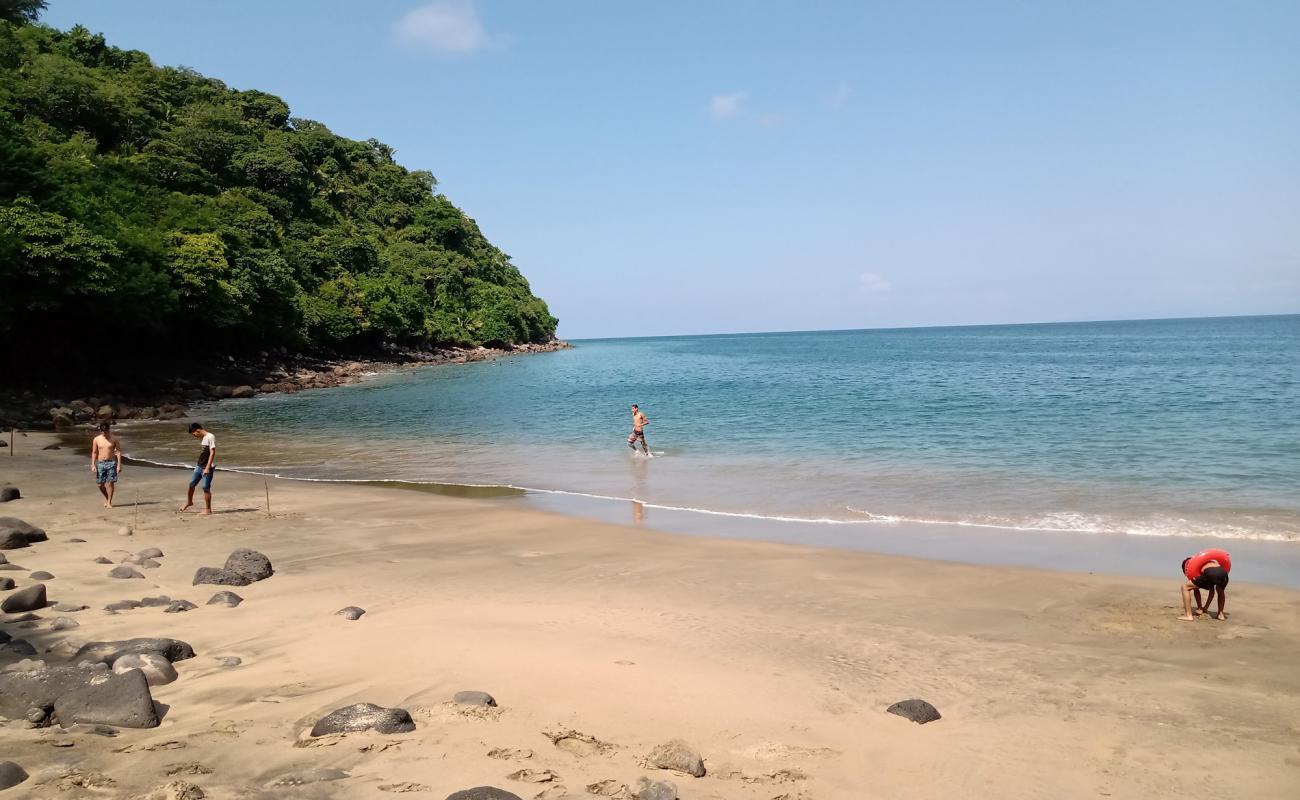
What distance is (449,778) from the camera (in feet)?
15.9

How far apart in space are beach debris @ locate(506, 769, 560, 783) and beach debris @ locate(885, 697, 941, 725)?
2963 millimetres

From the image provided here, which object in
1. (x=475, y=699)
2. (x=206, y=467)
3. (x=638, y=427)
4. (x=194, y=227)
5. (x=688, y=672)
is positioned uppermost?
(x=194, y=227)

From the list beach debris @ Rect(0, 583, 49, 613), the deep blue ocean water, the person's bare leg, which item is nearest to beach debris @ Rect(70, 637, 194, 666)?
beach debris @ Rect(0, 583, 49, 613)

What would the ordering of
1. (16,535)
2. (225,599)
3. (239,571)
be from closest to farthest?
(225,599), (239,571), (16,535)

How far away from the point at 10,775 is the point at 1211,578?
1079 cm

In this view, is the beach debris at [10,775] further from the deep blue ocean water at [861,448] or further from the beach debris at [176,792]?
the deep blue ocean water at [861,448]

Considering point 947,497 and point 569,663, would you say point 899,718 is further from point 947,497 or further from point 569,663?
point 947,497

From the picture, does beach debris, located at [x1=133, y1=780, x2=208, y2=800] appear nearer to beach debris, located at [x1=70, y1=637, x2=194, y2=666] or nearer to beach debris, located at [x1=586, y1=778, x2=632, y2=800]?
beach debris, located at [x1=586, y1=778, x2=632, y2=800]

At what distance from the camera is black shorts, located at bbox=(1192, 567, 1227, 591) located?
8.44m

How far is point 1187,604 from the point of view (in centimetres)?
875

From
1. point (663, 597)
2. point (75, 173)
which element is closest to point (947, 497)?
point (663, 597)

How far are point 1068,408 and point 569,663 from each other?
102 feet

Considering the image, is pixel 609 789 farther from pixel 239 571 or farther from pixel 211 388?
pixel 211 388

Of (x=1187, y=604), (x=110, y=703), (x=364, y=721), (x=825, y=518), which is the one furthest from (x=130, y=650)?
(x=825, y=518)
